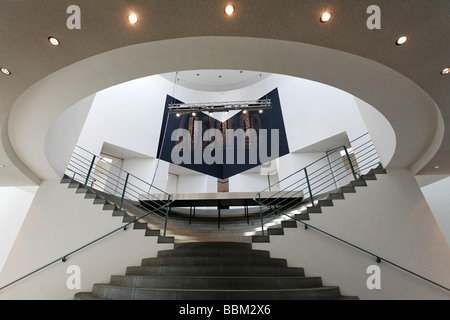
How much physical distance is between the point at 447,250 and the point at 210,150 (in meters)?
7.30

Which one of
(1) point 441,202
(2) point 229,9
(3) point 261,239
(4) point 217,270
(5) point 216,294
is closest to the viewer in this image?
(2) point 229,9

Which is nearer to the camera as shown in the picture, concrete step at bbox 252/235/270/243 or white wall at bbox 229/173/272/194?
concrete step at bbox 252/235/270/243

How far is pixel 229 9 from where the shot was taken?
1542 millimetres

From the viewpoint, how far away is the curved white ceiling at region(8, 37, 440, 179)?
1.97 metres

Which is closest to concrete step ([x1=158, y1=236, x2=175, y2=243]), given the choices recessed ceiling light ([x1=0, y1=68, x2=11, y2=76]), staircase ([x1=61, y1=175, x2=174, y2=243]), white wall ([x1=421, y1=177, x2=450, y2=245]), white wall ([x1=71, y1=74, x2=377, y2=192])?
staircase ([x1=61, y1=175, x2=174, y2=243])

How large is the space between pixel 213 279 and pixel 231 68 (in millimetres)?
2577

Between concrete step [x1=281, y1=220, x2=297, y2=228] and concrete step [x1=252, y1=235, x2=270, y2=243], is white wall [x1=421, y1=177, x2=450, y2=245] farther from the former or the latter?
concrete step [x1=252, y1=235, x2=270, y2=243]

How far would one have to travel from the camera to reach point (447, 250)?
327 cm

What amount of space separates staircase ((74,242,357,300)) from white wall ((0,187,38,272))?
3694mm

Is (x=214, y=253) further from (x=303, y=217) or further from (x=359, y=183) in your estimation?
(x=359, y=183)

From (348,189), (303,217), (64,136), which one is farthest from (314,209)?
(64,136)

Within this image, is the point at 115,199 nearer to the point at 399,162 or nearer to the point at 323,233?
the point at 323,233

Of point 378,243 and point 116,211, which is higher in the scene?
point 116,211
